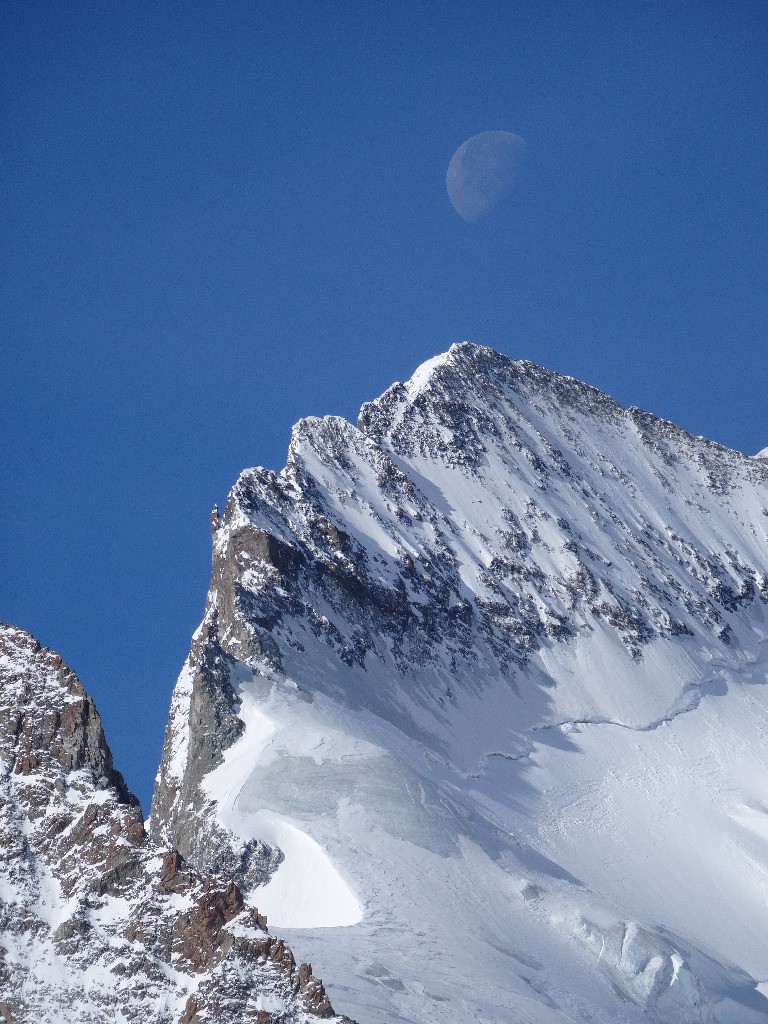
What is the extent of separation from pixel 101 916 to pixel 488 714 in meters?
61.6

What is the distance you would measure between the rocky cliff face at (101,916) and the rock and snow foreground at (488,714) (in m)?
0.34

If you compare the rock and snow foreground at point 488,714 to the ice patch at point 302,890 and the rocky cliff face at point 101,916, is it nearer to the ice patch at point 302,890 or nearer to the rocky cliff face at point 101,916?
the ice patch at point 302,890

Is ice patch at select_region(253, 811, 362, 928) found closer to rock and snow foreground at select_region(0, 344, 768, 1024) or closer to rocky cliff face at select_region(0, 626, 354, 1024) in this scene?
rock and snow foreground at select_region(0, 344, 768, 1024)

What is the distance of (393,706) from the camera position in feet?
310

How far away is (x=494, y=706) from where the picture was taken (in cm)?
10162

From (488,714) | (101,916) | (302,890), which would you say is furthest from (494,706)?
(101,916)

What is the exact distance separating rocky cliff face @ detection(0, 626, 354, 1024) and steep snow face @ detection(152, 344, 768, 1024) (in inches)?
442

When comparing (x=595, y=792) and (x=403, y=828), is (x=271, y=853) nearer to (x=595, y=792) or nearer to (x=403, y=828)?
(x=403, y=828)

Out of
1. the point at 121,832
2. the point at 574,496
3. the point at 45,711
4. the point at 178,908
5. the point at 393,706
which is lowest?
→ the point at 178,908

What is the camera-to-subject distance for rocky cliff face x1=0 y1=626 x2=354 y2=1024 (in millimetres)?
38750

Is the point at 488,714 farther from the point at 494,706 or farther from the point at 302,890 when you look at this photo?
the point at 302,890

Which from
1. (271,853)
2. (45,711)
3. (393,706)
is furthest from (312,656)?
(45,711)

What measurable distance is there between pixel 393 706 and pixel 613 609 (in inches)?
1210

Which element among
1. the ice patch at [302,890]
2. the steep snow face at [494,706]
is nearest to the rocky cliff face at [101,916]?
the steep snow face at [494,706]
